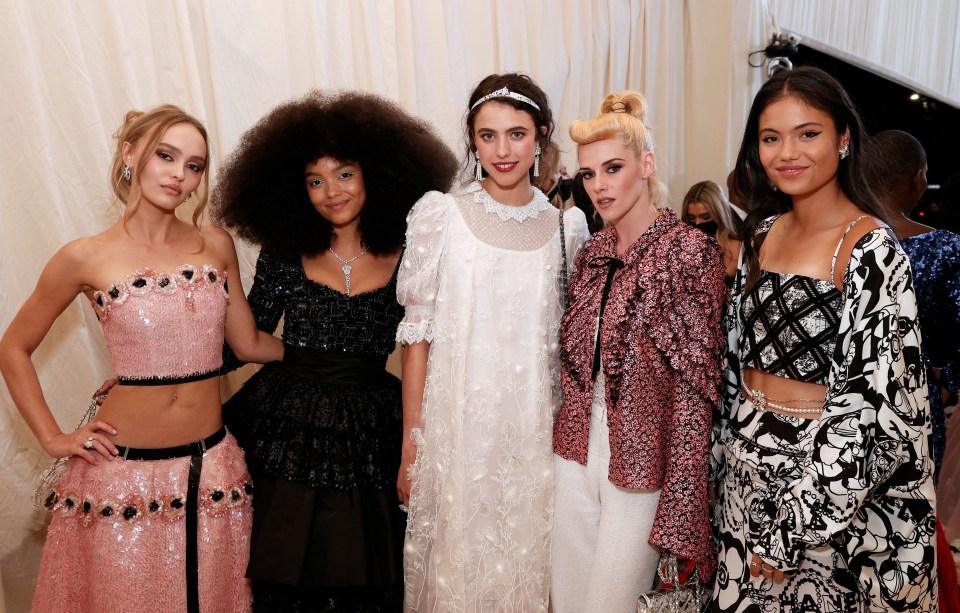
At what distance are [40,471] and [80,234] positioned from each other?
91cm

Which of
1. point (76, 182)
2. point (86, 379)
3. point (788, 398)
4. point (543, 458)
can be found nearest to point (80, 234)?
point (76, 182)

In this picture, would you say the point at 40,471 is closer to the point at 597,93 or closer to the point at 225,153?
the point at 225,153

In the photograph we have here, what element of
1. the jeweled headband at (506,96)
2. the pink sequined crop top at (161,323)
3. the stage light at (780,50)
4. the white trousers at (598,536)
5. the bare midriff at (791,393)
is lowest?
the white trousers at (598,536)

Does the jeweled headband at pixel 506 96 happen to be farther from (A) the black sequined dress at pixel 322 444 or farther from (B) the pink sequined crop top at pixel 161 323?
(B) the pink sequined crop top at pixel 161 323

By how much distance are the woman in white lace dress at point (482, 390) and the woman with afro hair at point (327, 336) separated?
0.48ft

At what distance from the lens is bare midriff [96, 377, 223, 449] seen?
6.82 ft

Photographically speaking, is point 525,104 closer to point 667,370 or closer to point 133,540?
point 667,370

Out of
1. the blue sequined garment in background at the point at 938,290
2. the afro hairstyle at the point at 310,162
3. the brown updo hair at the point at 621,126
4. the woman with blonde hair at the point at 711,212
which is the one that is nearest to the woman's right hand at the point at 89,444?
the afro hairstyle at the point at 310,162

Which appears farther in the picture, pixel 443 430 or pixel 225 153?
pixel 225 153

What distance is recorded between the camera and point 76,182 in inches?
106

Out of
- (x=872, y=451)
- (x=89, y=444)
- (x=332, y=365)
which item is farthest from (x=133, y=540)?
(x=872, y=451)

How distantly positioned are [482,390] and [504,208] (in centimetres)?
58

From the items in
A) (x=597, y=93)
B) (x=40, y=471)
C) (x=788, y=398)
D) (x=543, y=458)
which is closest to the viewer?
(x=788, y=398)

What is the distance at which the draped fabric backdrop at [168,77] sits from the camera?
2592 millimetres
